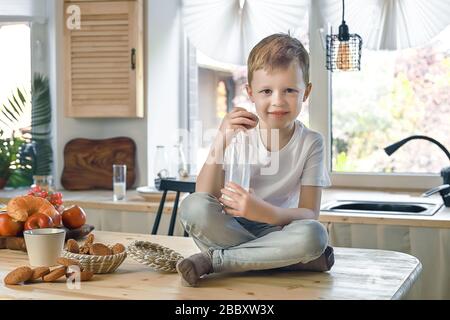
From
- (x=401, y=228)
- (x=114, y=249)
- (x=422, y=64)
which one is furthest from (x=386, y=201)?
(x=114, y=249)

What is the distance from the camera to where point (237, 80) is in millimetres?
3566

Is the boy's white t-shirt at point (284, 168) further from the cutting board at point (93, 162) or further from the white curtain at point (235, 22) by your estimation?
the cutting board at point (93, 162)

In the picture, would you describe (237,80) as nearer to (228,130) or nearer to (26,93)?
(26,93)

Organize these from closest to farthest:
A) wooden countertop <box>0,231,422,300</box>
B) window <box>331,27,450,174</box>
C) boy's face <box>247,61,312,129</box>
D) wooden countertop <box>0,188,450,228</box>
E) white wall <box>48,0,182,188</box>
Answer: wooden countertop <box>0,231,422,300</box>
boy's face <box>247,61,312,129</box>
wooden countertop <box>0,188,450,228</box>
window <box>331,27,450,174</box>
white wall <box>48,0,182,188</box>

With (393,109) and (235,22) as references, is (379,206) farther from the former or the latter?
(235,22)

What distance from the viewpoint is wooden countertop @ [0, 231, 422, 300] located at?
1.27m

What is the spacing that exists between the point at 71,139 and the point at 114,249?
2.11 meters

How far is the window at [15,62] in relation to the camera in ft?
11.7

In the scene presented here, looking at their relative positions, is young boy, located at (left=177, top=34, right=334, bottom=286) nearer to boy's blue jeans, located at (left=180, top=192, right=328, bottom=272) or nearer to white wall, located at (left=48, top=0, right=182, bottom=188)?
boy's blue jeans, located at (left=180, top=192, right=328, bottom=272)

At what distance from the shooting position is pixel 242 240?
4.82ft

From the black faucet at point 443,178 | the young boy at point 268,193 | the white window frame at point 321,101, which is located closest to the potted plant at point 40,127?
the white window frame at point 321,101

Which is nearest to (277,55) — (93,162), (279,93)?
(279,93)

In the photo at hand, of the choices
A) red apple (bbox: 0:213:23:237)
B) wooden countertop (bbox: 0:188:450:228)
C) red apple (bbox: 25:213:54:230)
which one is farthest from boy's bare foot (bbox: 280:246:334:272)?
wooden countertop (bbox: 0:188:450:228)

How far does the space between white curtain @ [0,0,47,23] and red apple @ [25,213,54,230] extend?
2076 millimetres
